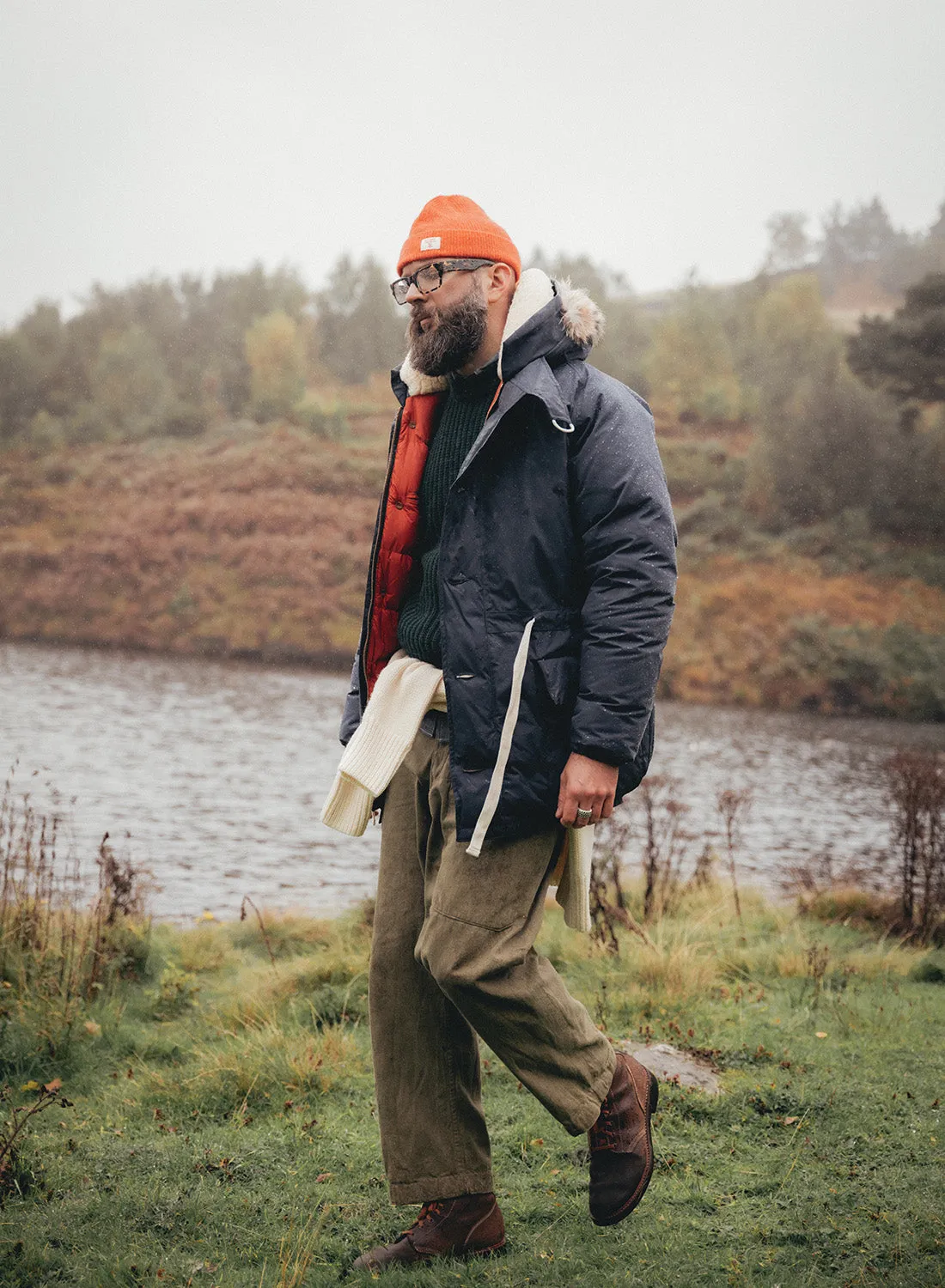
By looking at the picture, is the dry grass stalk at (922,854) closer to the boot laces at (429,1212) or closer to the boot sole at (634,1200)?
the boot sole at (634,1200)

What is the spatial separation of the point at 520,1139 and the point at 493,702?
1624mm

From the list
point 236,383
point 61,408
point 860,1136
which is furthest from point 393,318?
point 860,1136

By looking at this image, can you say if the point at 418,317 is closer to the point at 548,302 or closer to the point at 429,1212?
the point at 548,302

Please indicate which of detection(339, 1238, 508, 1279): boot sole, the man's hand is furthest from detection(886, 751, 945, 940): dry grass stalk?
the man's hand

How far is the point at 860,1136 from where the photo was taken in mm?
3314

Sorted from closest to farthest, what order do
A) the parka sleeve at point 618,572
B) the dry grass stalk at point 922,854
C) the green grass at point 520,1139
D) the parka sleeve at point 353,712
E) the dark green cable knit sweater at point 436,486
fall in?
the parka sleeve at point 618,572
the green grass at point 520,1139
the dark green cable knit sweater at point 436,486
the parka sleeve at point 353,712
the dry grass stalk at point 922,854

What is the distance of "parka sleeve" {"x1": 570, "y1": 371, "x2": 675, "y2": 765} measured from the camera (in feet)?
8.01

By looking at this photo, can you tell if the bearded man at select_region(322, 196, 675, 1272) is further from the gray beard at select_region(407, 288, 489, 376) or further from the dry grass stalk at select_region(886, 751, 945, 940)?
the dry grass stalk at select_region(886, 751, 945, 940)

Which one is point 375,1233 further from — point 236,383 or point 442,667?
point 236,383

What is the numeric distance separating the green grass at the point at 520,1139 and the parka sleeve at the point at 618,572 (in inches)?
48.6

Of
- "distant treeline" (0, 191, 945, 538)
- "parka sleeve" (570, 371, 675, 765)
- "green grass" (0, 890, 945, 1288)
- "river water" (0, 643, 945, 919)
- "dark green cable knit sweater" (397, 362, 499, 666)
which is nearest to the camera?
"parka sleeve" (570, 371, 675, 765)

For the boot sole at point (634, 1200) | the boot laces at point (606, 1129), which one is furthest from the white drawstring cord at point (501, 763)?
the boot sole at point (634, 1200)

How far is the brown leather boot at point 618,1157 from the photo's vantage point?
2.67 meters

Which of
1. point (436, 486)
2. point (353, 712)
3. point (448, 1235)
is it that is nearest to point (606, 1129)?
point (448, 1235)
